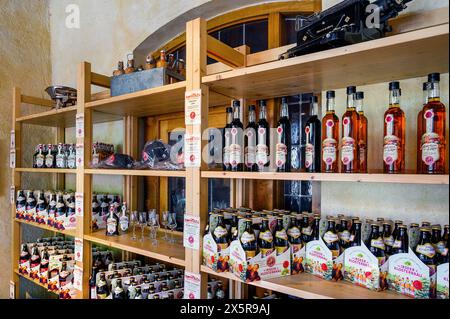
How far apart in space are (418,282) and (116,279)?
136 cm

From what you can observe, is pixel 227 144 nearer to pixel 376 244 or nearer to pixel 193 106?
pixel 193 106

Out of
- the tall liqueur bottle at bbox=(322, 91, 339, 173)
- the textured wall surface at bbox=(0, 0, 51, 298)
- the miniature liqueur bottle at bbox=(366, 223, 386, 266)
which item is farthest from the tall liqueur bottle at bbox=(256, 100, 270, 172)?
the textured wall surface at bbox=(0, 0, 51, 298)

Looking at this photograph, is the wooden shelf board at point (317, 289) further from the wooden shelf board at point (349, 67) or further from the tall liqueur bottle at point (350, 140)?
the wooden shelf board at point (349, 67)

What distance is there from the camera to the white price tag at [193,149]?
128 centimetres

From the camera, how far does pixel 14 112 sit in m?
2.49

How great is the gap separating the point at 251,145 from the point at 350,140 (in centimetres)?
41

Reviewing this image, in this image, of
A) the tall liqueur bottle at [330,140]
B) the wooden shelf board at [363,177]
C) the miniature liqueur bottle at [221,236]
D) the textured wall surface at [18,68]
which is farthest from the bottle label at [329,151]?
the textured wall surface at [18,68]

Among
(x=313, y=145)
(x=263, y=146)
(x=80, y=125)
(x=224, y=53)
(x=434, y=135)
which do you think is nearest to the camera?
(x=434, y=135)

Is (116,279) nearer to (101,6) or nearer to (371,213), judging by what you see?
(371,213)

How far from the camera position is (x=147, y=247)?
1.57 metres

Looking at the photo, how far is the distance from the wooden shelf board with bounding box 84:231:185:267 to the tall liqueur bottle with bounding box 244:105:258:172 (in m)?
0.49

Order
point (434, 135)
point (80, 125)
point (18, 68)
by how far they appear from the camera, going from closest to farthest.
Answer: point (434, 135), point (80, 125), point (18, 68)

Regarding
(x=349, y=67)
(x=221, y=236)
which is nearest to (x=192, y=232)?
(x=221, y=236)
